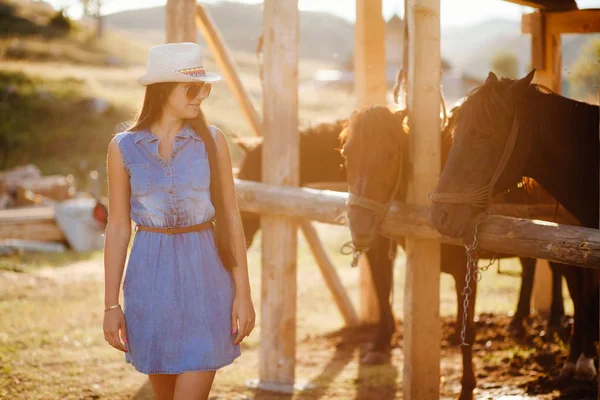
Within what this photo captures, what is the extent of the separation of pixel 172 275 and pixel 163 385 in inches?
19.3

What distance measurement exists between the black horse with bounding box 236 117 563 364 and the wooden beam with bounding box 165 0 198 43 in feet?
3.71

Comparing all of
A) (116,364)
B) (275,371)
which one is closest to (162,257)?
(275,371)

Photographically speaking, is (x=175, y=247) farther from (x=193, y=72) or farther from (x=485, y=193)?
(x=485, y=193)

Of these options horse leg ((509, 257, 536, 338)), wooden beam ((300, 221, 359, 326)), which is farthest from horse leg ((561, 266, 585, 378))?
wooden beam ((300, 221, 359, 326))

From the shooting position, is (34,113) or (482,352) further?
(34,113)

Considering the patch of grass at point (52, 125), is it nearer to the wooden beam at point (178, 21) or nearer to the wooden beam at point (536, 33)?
the wooden beam at point (178, 21)

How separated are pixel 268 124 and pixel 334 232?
7622mm

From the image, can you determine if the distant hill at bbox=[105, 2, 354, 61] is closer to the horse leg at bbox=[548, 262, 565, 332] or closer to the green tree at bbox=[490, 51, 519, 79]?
the green tree at bbox=[490, 51, 519, 79]

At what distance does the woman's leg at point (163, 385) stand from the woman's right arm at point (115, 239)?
0.63 feet

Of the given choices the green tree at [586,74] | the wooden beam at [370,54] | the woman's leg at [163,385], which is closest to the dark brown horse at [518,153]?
the woman's leg at [163,385]

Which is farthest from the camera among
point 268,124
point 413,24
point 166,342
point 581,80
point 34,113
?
point 581,80

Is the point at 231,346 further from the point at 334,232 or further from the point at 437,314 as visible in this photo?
the point at 334,232

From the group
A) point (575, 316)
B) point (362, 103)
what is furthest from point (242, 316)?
point (362, 103)

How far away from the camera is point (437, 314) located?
430cm
